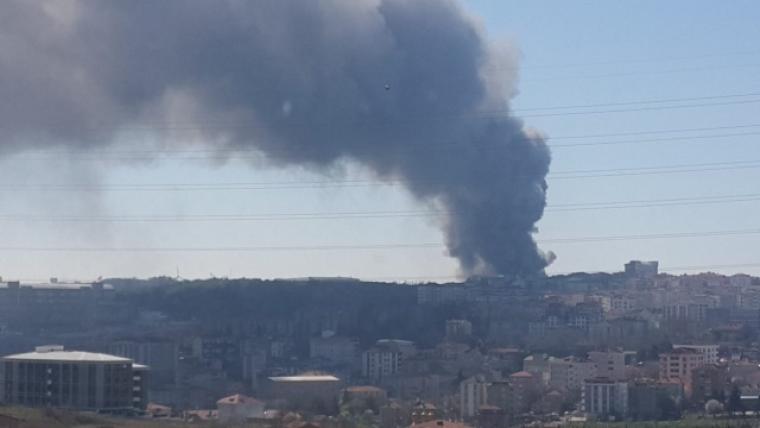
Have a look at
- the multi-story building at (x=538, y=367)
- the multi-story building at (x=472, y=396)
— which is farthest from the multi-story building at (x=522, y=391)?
the multi-story building at (x=472, y=396)

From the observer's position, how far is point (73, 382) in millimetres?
34562

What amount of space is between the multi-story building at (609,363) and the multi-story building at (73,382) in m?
14.0

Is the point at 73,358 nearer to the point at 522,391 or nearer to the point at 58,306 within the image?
the point at 522,391

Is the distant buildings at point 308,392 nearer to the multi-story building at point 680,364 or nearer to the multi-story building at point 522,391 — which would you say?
the multi-story building at point 522,391

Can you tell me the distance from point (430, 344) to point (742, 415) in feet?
70.9

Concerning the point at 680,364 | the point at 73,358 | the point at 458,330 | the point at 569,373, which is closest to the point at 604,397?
the point at 569,373

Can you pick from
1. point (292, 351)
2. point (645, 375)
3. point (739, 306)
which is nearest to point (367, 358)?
point (292, 351)

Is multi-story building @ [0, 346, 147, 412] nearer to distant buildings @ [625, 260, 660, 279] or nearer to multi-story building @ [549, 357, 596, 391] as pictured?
multi-story building @ [549, 357, 596, 391]

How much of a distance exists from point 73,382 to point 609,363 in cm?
1725

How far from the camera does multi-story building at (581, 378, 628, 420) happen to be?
38219 mm

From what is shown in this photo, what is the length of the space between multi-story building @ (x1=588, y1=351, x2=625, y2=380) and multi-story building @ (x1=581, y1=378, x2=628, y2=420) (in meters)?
3.16

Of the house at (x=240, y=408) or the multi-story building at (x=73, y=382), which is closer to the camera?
the house at (x=240, y=408)

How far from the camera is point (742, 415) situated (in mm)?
34531

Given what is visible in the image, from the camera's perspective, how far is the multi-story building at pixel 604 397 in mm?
38219
